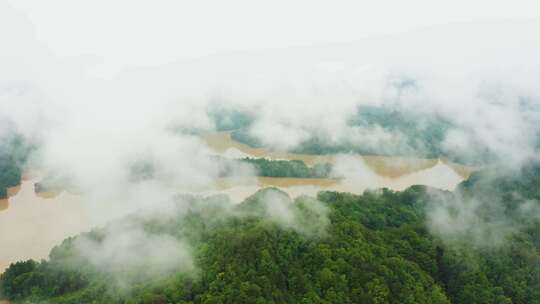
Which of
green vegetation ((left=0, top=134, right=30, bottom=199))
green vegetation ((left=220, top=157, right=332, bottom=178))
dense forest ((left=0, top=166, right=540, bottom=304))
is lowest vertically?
dense forest ((left=0, top=166, right=540, bottom=304))

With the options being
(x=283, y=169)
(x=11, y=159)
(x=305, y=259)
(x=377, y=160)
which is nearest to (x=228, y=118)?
(x=283, y=169)

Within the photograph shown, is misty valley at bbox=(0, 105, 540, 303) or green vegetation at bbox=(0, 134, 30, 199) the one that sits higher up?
green vegetation at bbox=(0, 134, 30, 199)

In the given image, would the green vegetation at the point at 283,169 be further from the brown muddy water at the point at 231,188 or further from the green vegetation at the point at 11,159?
the green vegetation at the point at 11,159

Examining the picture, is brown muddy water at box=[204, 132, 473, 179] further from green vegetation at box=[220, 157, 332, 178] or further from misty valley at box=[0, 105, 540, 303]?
misty valley at box=[0, 105, 540, 303]

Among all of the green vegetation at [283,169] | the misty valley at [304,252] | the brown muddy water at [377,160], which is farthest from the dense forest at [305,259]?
the brown muddy water at [377,160]

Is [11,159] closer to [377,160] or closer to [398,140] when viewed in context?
[377,160]

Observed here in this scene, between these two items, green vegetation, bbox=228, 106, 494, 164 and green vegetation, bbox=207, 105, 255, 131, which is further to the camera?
green vegetation, bbox=207, 105, 255, 131

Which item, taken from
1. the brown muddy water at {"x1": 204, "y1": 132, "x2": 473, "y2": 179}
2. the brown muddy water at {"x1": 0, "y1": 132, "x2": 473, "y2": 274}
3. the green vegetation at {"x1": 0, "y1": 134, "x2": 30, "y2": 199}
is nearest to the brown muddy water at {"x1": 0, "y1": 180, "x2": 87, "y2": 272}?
the brown muddy water at {"x1": 0, "y1": 132, "x2": 473, "y2": 274}

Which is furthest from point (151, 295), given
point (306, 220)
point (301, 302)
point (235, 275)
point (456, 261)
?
point (456, 261)
